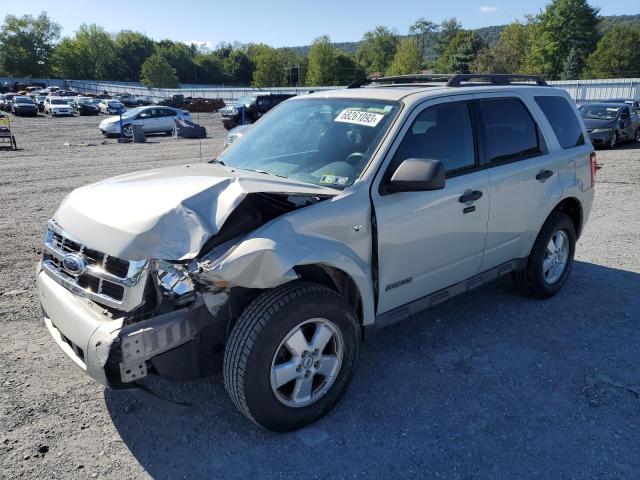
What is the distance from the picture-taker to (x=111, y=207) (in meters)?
3.03

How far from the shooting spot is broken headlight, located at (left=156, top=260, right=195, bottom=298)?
8.84 ft

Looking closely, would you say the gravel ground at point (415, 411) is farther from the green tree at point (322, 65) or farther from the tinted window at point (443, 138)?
the green tree at point (322, 65)

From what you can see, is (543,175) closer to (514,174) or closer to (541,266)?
(514,174)

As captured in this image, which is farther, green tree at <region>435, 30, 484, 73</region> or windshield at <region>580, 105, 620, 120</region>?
green tree at <region>435, 30, 484, 73</region>

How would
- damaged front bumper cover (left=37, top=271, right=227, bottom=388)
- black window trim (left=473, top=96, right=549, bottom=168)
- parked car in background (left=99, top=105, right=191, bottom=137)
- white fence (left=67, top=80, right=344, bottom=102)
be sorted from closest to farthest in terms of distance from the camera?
1. damaged front bumper cover (left=37, top=271, right=227, bottom=388)
2. black window trim (left=473, top=96, right=549, bottom=168)
3. parked car in background (left=99, top=105, right=191, bottom=137)
4. white fence (left=67, top=80, right=344, bottom=102)

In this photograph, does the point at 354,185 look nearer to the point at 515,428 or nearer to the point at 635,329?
the point at 515,428

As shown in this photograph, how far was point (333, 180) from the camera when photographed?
331 centimetres

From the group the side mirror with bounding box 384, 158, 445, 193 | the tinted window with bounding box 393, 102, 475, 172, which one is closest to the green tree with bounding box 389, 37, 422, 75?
the tinted window with bounding box 393, 102, 475, 172

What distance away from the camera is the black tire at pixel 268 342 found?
271 cm

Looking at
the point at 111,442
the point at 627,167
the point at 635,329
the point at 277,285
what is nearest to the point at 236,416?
the point at 111,442

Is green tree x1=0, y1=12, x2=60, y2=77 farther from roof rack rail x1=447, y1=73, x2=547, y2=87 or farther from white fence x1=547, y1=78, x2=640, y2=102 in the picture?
roof rack rail x1=447, y1=73, x2=547, y2=87

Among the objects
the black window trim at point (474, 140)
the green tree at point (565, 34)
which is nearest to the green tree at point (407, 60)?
the green tree at point (565, 34)

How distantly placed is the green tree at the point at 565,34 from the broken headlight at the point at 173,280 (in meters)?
87.2

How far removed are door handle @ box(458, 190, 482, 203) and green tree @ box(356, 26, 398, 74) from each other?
127811 mm
